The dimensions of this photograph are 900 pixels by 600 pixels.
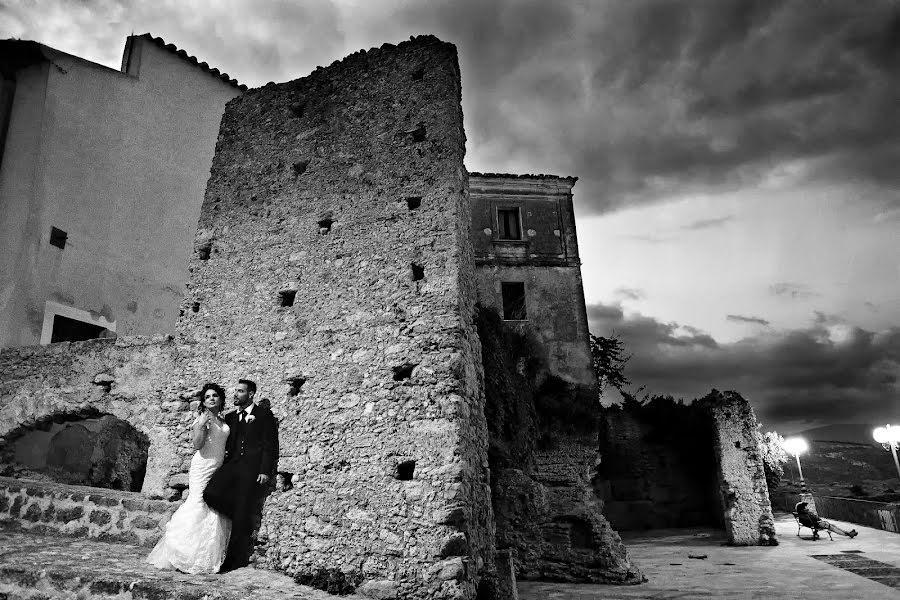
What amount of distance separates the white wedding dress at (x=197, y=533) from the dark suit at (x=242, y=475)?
0.08 metres

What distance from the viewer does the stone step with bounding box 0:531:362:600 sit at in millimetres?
4211

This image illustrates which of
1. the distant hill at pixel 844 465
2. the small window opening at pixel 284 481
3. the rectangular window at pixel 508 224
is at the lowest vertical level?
the distant hill at pixel 844 465

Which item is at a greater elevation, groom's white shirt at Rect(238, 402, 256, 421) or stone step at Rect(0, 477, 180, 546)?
groom's white shirt at Rect(238, 402, 256, 421)

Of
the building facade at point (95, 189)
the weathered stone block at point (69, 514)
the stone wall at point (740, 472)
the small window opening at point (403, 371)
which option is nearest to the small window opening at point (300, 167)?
the small window opening at point (403, 371)

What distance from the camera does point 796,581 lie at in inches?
331

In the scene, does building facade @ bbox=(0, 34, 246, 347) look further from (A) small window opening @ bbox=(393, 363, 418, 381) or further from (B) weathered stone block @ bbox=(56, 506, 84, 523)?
(A) small window opening @ bbox=(393, 363, 418, 381)

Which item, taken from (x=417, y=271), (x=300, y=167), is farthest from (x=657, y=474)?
(x=300, y=167)

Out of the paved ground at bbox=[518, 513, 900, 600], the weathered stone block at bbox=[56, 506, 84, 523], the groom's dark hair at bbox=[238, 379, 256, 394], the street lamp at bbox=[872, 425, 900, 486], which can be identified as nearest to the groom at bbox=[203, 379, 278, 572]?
the groom's dark hair at bbox=[238, 379, 256, 394]

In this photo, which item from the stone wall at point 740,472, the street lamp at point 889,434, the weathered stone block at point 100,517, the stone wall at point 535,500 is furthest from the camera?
the street lamp at point 889,434

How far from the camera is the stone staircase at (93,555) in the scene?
13.9 feet

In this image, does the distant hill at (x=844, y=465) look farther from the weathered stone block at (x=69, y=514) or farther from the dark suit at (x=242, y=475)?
the weathered stone block at (x=69, y=514)

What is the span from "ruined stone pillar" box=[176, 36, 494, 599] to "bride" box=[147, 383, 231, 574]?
440 mm

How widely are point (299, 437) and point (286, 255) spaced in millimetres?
2276

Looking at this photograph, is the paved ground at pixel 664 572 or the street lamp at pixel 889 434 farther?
the street lamp at pixel 889 434
